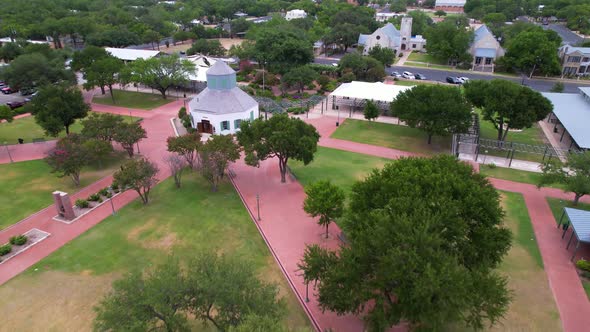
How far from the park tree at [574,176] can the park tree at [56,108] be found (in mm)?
50108

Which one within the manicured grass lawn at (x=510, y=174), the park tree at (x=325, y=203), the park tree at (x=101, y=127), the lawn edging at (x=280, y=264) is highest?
Answer: the park tree at (x=101, y=127)

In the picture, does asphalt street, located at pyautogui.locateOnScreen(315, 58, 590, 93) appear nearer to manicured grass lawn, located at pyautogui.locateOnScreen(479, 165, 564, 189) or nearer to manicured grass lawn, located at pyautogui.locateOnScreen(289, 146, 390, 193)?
manicured grass lawn, located at pyautogui.locateOnScreen(479, 165, 564, 189)

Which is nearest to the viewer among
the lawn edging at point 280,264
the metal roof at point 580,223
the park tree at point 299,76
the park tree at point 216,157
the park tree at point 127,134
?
the lawn edging at point 280,264

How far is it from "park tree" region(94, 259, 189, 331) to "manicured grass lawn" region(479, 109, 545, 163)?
3983 centimetres

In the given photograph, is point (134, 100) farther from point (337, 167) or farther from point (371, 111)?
point (337, 167)

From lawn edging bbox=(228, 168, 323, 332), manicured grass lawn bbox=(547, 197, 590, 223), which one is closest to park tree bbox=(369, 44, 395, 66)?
manicured grass lawn bbox=(547, 197, 590, 223)

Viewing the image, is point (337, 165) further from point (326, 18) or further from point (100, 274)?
point (326, 18)

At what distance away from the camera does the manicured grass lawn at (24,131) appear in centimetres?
4757

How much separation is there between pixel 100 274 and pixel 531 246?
3109 centimetres

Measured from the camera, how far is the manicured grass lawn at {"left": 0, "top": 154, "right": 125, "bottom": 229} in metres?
32.1

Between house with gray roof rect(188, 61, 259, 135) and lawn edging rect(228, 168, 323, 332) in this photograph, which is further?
house with gray roof rect(188, 61, 259, 135)

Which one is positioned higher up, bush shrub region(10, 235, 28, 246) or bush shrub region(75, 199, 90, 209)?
bush shrub region(75, 199, 90, 209)

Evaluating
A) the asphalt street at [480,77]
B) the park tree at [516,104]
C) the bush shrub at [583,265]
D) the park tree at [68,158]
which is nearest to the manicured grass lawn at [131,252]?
the park tree at [68,158]

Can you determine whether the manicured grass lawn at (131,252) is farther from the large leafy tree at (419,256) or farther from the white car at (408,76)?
the white car at (408,76)
